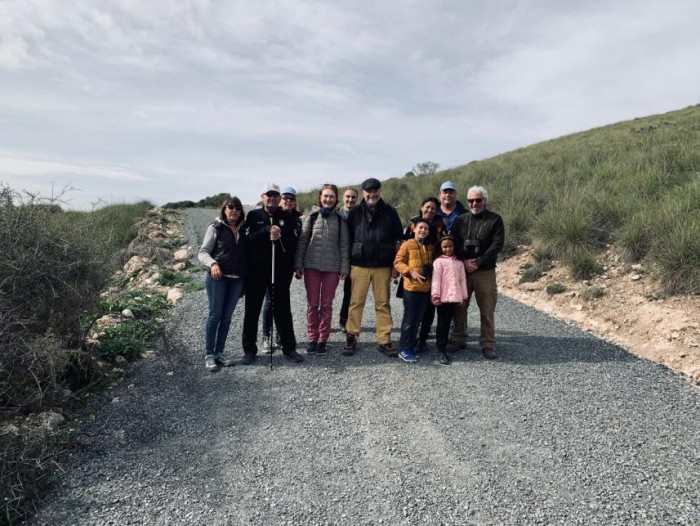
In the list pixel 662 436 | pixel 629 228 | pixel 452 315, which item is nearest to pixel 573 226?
pixel 629 228

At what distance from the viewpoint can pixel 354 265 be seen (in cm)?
557

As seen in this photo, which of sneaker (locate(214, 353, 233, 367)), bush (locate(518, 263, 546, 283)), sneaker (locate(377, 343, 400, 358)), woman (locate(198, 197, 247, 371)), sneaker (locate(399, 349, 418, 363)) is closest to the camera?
woman (locate(198, 197, 247, 371))

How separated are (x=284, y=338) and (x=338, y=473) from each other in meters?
2.41

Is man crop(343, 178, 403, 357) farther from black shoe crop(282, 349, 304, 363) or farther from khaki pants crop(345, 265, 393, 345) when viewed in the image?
black shoe crop(282, 349, 304, 363)

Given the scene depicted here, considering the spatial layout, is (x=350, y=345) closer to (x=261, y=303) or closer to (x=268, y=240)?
(x=261, y=303)

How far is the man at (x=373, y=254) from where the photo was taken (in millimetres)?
5445

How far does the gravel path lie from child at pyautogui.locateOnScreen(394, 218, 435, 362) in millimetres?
317

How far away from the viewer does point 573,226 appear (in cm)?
855

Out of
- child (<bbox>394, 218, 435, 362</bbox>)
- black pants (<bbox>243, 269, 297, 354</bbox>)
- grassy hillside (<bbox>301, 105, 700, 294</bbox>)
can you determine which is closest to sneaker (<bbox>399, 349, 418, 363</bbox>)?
child (<bbox>394, 218, 435, 362</bbox>)

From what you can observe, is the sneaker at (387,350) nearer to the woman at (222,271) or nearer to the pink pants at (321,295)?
the pink pants at (321,295)

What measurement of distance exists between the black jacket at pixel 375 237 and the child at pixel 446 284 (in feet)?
1.91

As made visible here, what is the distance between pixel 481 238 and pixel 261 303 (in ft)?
9.28

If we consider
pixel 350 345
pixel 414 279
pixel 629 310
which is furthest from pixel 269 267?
pixel 629 310

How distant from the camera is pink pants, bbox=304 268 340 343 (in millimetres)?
5555
